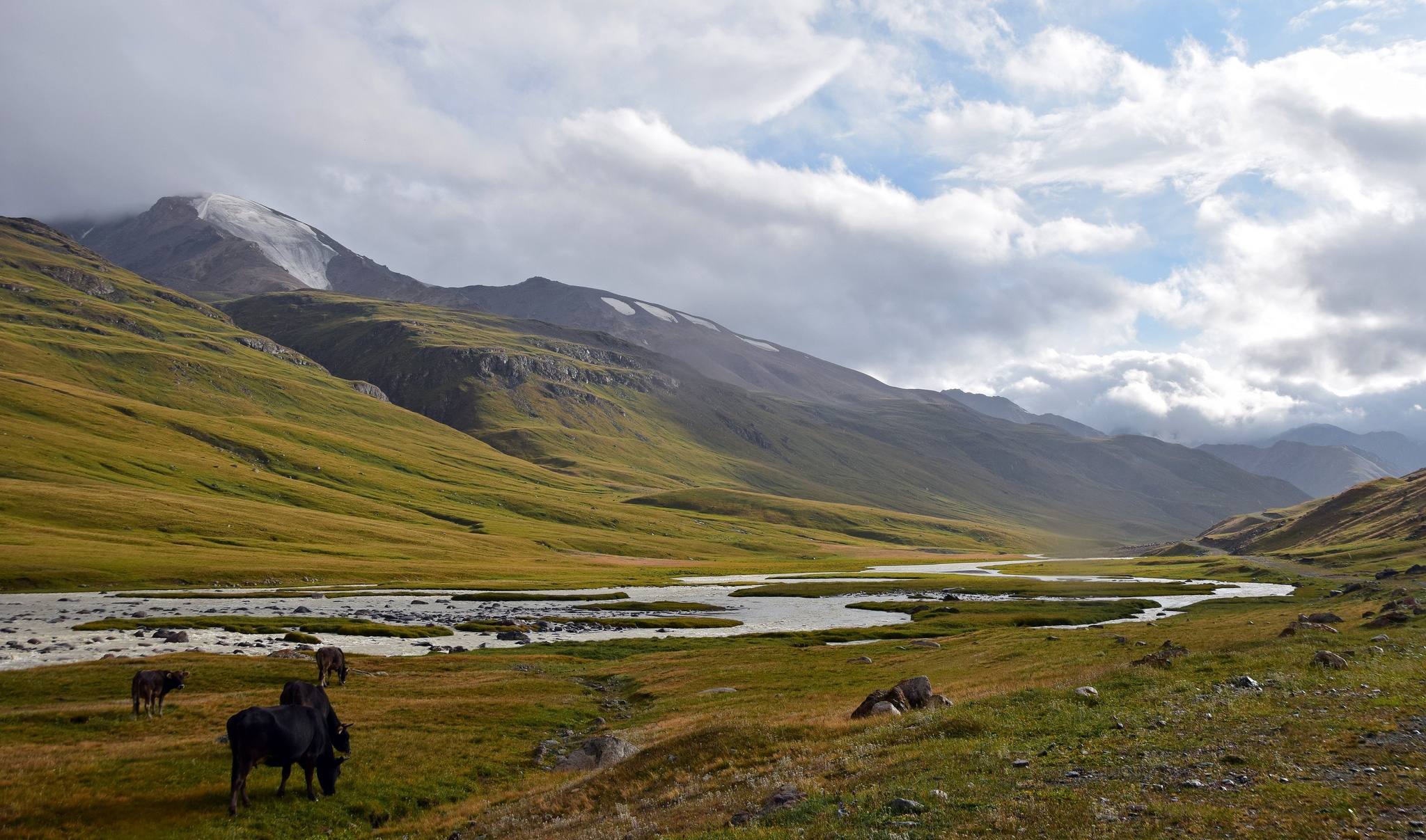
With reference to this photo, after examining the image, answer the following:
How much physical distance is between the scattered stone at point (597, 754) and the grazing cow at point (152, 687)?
18.3 metres

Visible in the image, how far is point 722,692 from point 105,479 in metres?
180

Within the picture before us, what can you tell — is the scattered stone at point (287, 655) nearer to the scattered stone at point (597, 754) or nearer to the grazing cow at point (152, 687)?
the grazing cow at point (152, 687)

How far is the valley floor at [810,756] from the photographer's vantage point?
1459 centimetres

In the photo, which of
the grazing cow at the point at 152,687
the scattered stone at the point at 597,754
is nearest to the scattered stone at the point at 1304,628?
the scattered stone at the point at 597,754

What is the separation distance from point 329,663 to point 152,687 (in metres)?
12.1

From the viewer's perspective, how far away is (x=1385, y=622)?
43250 millimetres

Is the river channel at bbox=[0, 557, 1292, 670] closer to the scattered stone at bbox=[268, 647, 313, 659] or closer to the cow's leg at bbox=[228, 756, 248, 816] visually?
the scattered stone at bbox=[268, 647, 313, 659]

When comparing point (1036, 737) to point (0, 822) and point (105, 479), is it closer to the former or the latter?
point (0, 822)

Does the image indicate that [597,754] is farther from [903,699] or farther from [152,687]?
[152,687]

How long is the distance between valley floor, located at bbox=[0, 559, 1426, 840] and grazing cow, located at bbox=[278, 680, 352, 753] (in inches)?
59.6

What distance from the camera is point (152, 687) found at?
32750 millimetres

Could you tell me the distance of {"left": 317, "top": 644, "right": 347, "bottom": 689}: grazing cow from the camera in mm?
43781

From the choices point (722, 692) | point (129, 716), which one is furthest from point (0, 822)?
point (722, 692)

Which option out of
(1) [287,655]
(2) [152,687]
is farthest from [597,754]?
(1) [287,655]
